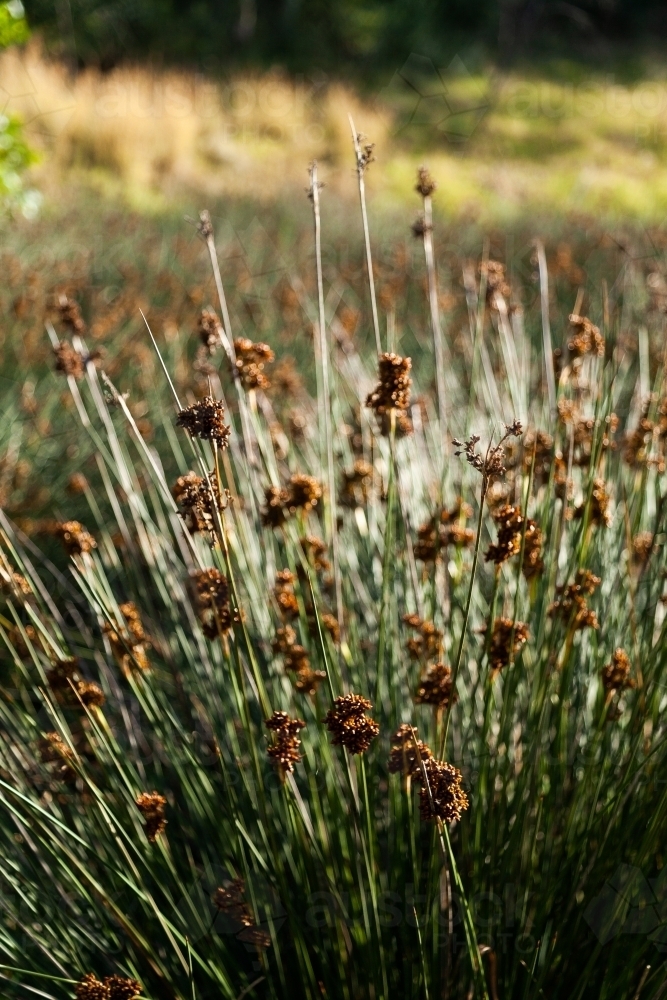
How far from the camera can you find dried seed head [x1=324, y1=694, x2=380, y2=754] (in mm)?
748

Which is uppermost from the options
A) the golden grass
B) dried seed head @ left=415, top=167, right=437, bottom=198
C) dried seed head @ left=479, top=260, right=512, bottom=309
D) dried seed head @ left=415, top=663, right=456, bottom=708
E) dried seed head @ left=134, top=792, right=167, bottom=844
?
the golden grass

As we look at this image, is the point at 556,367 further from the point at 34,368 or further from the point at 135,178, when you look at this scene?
the point at 135,178

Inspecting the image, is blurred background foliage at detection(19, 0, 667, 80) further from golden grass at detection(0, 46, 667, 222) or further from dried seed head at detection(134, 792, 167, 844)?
dried seed head at detection(134, 792, 167, 844)

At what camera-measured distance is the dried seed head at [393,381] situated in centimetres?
92

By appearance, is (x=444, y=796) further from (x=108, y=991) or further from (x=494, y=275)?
(x=494, y=275)

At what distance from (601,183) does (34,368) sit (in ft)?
29.5

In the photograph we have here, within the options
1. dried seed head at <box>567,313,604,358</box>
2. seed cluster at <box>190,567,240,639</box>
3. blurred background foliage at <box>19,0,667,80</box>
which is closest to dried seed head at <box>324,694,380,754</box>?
→ seed cluster at <box>190,567,240,639</box>

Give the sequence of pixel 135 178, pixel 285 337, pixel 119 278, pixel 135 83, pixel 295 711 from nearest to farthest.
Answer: pixel 295 711, pixel 285 337, pixel 119 278, pixel 135 178, pixel 135 83

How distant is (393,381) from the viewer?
0.93 m

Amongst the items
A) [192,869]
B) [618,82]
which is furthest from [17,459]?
[618,82]

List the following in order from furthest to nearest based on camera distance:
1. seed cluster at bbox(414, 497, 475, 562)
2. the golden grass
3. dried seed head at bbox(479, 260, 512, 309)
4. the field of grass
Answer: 1. the golden grass
2. dried seed head at bbox(479, 260, 512, 309)
3. seed cluster at bbox(414, 497, 475, 562)
4. the field of grass

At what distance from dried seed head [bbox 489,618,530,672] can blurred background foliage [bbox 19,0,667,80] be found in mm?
12701

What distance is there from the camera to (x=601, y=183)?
403 inches

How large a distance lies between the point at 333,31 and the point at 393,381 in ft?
52.8
